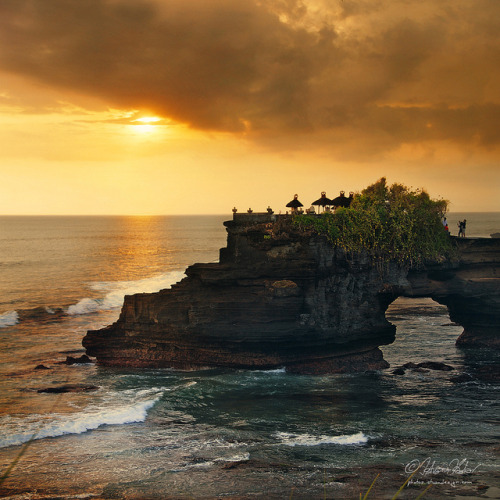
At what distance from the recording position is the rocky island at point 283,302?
117ft

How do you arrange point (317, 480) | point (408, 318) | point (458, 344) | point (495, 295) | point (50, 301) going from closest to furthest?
point (317, 480), point (495, 295), point (458, 344), point (408, 318), point (50, 301)

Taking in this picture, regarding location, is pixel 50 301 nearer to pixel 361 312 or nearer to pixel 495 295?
pixel 361 312

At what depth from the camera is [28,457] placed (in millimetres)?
24125

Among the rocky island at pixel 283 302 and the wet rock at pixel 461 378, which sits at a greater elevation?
the rocky island at pixel 283 302

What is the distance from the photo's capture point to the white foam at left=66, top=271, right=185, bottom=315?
60.4 m

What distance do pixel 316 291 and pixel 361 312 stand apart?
11.7 feet

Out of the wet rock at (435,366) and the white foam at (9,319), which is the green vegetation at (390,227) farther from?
the white foam at (9,319)

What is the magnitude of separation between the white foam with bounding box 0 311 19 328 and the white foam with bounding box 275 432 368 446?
35.5 m

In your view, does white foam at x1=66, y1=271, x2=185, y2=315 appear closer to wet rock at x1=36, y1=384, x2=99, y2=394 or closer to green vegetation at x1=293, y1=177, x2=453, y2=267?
wet rock at x1=36, y1=384, x2=99, y2=394

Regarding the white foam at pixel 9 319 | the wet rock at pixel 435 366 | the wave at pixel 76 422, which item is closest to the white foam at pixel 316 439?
the wave at pixel 76 422

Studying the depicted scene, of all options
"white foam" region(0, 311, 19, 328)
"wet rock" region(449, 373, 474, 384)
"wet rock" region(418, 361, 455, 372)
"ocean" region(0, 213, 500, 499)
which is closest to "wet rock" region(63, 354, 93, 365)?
"ocean" region(0, 213, 500, 499)

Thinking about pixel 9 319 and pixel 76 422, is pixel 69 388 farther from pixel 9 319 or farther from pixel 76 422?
pixel 9 319

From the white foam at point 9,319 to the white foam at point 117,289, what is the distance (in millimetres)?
5112

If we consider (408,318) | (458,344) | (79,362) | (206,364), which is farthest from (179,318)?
(408,318)
